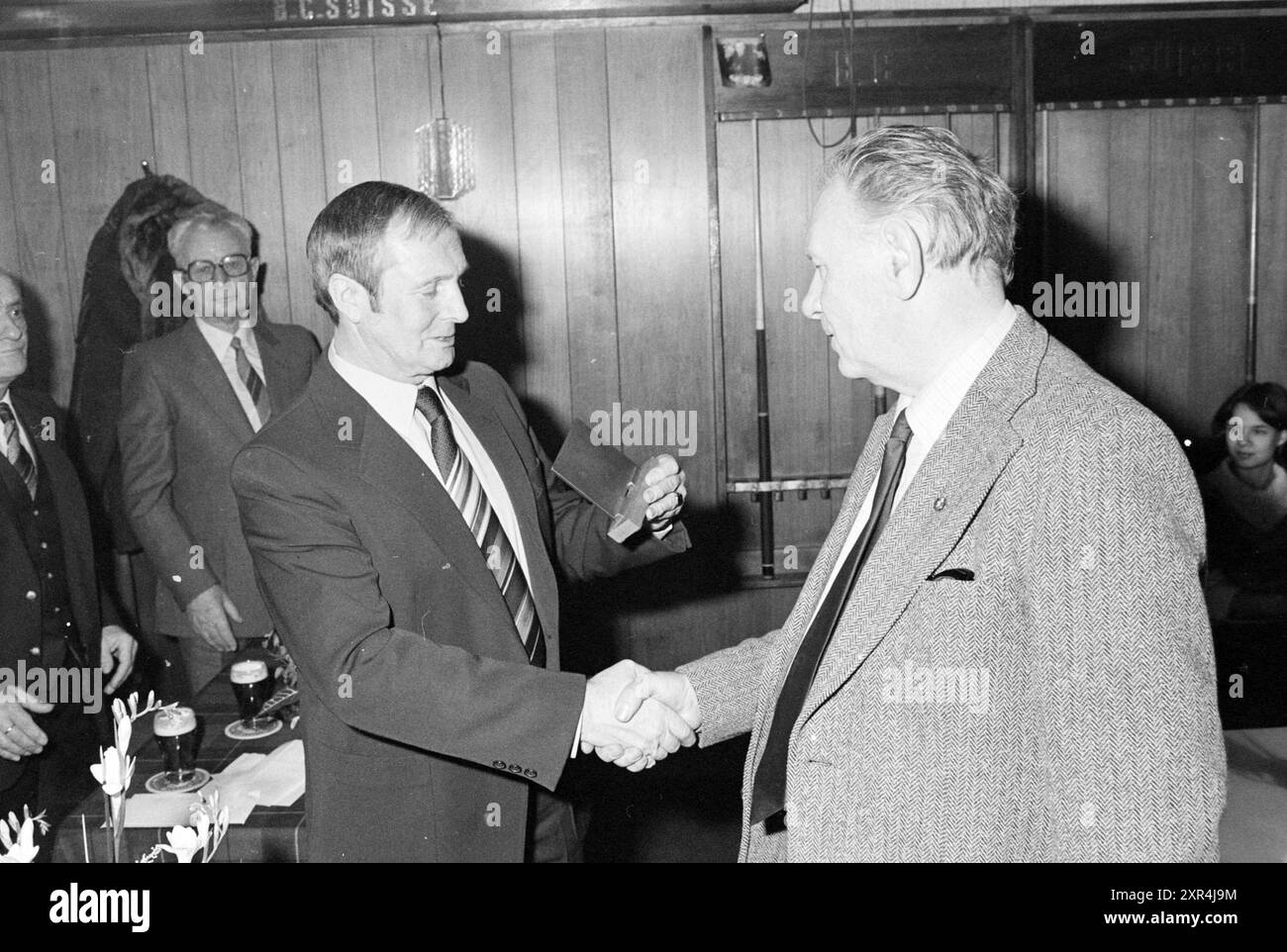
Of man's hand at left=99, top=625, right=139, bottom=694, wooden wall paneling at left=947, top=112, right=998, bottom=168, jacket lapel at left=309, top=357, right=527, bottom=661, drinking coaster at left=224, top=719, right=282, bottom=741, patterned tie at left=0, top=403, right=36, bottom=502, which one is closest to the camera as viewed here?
jacket lapel at left=309, top=357, right=527, bottom=661

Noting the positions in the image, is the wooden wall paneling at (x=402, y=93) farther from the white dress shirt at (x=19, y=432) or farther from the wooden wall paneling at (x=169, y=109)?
the white dress shirt at (x=19, y=432)

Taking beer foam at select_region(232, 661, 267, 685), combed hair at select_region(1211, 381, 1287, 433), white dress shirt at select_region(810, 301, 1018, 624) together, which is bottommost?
beer foam at select_region(232, 661, 267, 685)

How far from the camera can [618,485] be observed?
233cm

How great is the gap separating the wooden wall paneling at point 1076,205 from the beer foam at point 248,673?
125 inches

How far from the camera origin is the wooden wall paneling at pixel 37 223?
13.9ft

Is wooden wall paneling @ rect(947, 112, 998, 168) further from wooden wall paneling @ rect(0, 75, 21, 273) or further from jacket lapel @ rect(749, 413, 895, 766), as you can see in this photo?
wooden wall paneling @ rect(0, 75, 21, 273)

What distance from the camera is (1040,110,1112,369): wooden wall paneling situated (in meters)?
4.38

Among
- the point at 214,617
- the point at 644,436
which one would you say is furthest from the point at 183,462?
the point at 644,436

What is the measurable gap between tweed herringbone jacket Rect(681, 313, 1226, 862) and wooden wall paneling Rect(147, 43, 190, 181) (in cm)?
370

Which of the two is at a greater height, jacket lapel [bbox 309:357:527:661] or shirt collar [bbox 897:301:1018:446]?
shirt collar [bbox 897:301:1018:446]

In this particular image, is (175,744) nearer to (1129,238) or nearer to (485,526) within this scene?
(485,526)

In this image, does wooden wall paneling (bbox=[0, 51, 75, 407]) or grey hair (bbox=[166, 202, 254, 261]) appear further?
wooden wall paneling (bbox=[0, 51, 75, 407])

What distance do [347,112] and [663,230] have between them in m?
1.29

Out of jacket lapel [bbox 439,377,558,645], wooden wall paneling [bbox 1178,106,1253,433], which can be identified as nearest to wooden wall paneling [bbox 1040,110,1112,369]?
wooden wall paneling [bbox 1178,106,1253,433]
